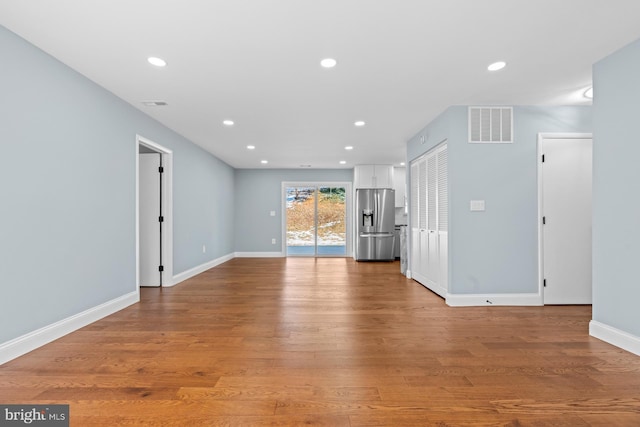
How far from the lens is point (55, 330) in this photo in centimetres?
265

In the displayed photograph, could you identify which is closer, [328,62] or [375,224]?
[328,62]

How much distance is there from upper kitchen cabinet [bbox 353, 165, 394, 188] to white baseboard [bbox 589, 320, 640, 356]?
537cm

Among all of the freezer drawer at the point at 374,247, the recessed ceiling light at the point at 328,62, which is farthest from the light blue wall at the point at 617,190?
the freezer drawer at the point at 374,247

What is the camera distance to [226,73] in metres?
2.90

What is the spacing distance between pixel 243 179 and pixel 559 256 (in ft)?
23.3

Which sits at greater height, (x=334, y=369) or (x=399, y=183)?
(x=399, y=183)

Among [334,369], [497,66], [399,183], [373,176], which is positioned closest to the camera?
[334,369]

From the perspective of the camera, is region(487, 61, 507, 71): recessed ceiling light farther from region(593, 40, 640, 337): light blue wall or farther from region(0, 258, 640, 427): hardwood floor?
region(0, 258, 640, 427): hardwood floor

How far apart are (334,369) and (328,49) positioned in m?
2.43

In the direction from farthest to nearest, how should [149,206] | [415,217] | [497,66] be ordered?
[415,217], [149,206], [497,66]

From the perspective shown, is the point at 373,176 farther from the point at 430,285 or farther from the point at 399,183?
the point at 430,285

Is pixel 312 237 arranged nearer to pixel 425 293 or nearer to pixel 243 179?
pixel 243 179

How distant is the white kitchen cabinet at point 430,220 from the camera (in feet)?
13.2

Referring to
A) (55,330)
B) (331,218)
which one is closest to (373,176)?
(331,218)
